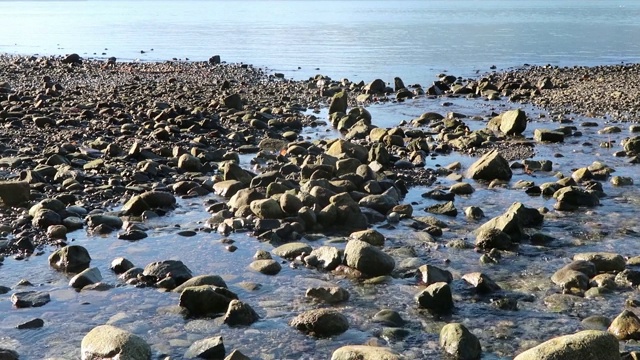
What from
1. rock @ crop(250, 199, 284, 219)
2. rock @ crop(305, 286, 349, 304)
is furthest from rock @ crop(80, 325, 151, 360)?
rock @ crop(250, 199, 284, 219)

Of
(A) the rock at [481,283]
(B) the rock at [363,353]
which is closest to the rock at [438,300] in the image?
(A) the rock at [481,283]

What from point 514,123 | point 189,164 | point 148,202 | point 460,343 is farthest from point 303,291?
point 514,123

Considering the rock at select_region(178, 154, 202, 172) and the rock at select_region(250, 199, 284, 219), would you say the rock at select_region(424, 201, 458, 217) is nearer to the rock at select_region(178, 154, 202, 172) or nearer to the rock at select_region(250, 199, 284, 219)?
the rock at select_region(250, 199, 284, 219)

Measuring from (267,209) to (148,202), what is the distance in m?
2.17

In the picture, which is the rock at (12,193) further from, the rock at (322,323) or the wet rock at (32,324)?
the rock at (322,323)

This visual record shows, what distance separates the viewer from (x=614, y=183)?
14234 millimetres

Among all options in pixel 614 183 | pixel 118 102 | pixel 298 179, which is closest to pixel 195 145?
pixel 298 179

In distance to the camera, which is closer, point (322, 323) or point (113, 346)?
point (113, 346)

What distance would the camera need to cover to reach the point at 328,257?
10.1 meters

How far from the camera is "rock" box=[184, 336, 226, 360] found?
7.46m

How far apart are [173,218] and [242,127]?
27.3 ft

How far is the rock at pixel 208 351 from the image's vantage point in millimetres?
7465

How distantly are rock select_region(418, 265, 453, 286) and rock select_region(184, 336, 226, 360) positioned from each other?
9.80 feet

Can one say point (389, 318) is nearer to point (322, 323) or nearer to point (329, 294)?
point (322, 323)
